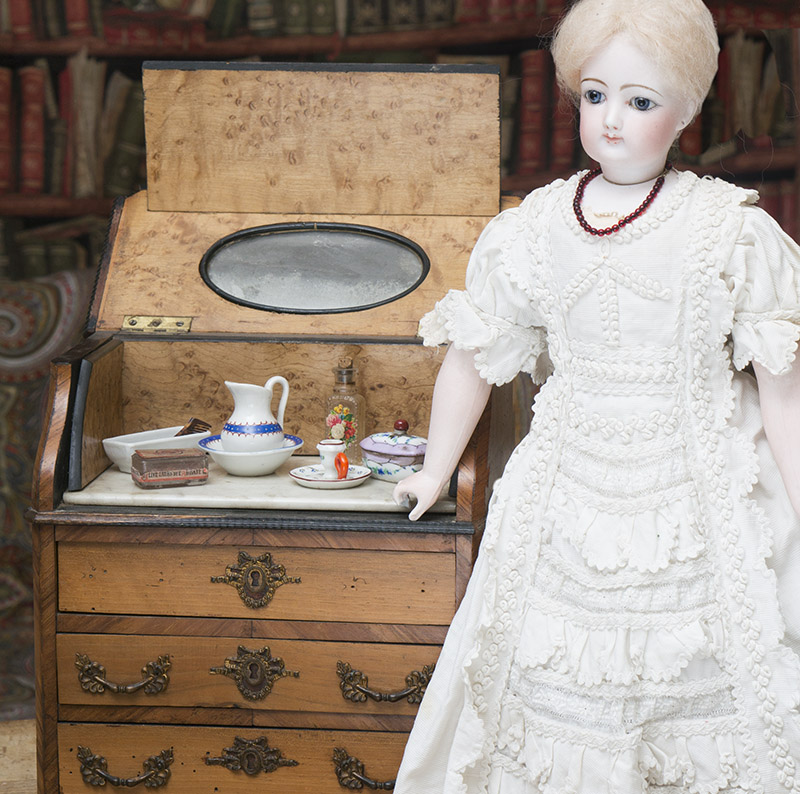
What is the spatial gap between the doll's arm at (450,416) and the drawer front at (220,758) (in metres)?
0.60

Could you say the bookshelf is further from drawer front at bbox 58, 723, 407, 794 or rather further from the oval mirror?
drawer front at bbox 58, 723, 407, 794

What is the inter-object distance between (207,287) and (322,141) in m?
0.52

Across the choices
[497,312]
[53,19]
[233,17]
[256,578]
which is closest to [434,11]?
[233,17]

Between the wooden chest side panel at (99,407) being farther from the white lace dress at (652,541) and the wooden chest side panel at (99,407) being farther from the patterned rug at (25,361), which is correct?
the patterned rug at (25,361)

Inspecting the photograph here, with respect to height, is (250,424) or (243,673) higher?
(250,424)

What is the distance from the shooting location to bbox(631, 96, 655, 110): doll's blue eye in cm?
181

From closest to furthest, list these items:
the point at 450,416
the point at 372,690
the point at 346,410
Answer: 1. the point at 450,416
2. the point at 372,690
3. the point at 346,410

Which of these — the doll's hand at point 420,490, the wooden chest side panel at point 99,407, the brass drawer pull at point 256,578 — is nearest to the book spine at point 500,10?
the wooden chest side panel at point 99,407

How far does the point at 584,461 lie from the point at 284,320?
112cm

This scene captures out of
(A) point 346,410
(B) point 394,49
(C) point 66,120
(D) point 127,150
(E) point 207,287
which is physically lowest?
(A) point 346,410

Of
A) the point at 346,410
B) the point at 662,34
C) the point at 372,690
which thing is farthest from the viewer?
the point at 346,410

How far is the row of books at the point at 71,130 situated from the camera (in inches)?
154

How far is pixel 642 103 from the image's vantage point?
5.94 ft

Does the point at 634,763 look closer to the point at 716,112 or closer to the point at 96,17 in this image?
the point at 716,112
